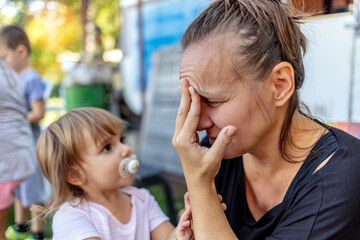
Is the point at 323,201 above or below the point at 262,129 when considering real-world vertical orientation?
below

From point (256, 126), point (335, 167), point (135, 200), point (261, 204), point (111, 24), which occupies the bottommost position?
point (135, 200)

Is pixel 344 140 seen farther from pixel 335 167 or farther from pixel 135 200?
Result: pixel 135 200

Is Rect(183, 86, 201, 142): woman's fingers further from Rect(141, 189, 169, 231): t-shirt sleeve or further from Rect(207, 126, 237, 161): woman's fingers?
Rect(141, 189, 169, 231): t-shirt sleeve

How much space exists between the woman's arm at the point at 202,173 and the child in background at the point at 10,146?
1.45m

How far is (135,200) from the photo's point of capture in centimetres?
174

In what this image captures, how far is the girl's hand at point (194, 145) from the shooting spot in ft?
3.62

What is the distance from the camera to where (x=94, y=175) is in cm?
161

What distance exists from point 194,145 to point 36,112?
7.96 ft

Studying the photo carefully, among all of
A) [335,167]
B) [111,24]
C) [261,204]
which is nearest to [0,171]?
[261,204]

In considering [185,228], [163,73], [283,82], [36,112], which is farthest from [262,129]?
[163,73]

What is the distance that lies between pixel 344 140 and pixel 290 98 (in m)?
0.26

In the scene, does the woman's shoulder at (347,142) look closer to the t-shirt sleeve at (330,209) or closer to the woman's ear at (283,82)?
the t-shirt sleeve at (330,209)

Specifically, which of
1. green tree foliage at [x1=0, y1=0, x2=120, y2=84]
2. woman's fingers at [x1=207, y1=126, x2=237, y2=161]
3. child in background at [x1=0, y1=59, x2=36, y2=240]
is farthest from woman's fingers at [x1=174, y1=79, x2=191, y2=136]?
green tree foliage at [x1=0, y1=0, x2=120, y2=84]

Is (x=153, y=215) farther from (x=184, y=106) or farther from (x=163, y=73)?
(x=163, y=73)
